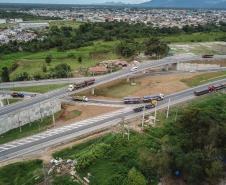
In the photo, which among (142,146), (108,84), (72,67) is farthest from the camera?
(72,67)

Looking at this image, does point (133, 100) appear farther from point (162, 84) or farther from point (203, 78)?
point (203, 78)

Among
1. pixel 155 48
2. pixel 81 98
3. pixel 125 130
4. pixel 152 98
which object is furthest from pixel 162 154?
pixel 155 48

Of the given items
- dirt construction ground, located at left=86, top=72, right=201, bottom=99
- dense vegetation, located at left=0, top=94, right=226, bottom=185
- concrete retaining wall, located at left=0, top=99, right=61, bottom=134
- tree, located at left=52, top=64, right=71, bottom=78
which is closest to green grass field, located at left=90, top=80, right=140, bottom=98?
dirt construction ground, located at left=86, top=72, right=201, bottom=99

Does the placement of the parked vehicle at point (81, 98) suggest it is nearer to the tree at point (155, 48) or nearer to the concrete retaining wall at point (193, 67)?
the concrete retaining wall at point (193, 67)

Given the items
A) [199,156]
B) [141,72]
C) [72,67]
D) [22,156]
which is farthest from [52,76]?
[199,156]

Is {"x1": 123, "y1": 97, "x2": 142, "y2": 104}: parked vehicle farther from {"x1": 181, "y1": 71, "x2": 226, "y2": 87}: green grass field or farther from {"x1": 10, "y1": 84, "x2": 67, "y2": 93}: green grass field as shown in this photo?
{"x1": 10, "y1": 84, "x2": 67, "y2": 93}: green grass field

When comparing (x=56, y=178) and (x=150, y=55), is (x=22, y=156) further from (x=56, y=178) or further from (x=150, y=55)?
(x=150, y=55)

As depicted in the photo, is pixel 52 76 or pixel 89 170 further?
pixel 52 76
